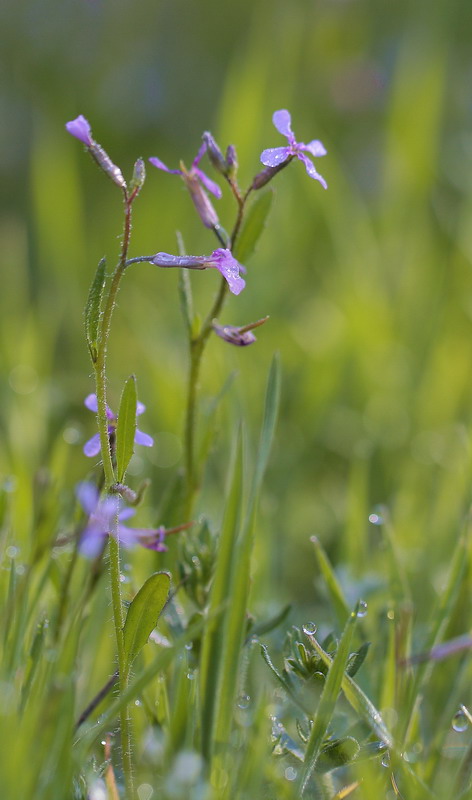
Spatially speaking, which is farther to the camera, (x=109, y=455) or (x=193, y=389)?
(x=193, y=389)

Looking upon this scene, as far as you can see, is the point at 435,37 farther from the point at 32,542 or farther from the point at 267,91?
the point at 32,542

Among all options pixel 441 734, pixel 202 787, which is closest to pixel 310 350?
pixel 441 734

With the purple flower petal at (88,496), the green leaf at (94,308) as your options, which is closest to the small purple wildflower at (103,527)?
the purple flower petal at (88,496)

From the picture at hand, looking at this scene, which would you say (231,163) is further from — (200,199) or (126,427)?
(126,427)

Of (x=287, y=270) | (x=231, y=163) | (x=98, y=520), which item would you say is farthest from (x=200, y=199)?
(x=287, y=270)

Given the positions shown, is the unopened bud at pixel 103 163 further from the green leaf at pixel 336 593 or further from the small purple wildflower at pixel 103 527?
the green leaf at pixel 336 593

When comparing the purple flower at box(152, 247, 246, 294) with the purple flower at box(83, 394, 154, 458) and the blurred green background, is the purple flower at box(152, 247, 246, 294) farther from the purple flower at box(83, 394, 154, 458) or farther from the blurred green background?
the blurred green background
